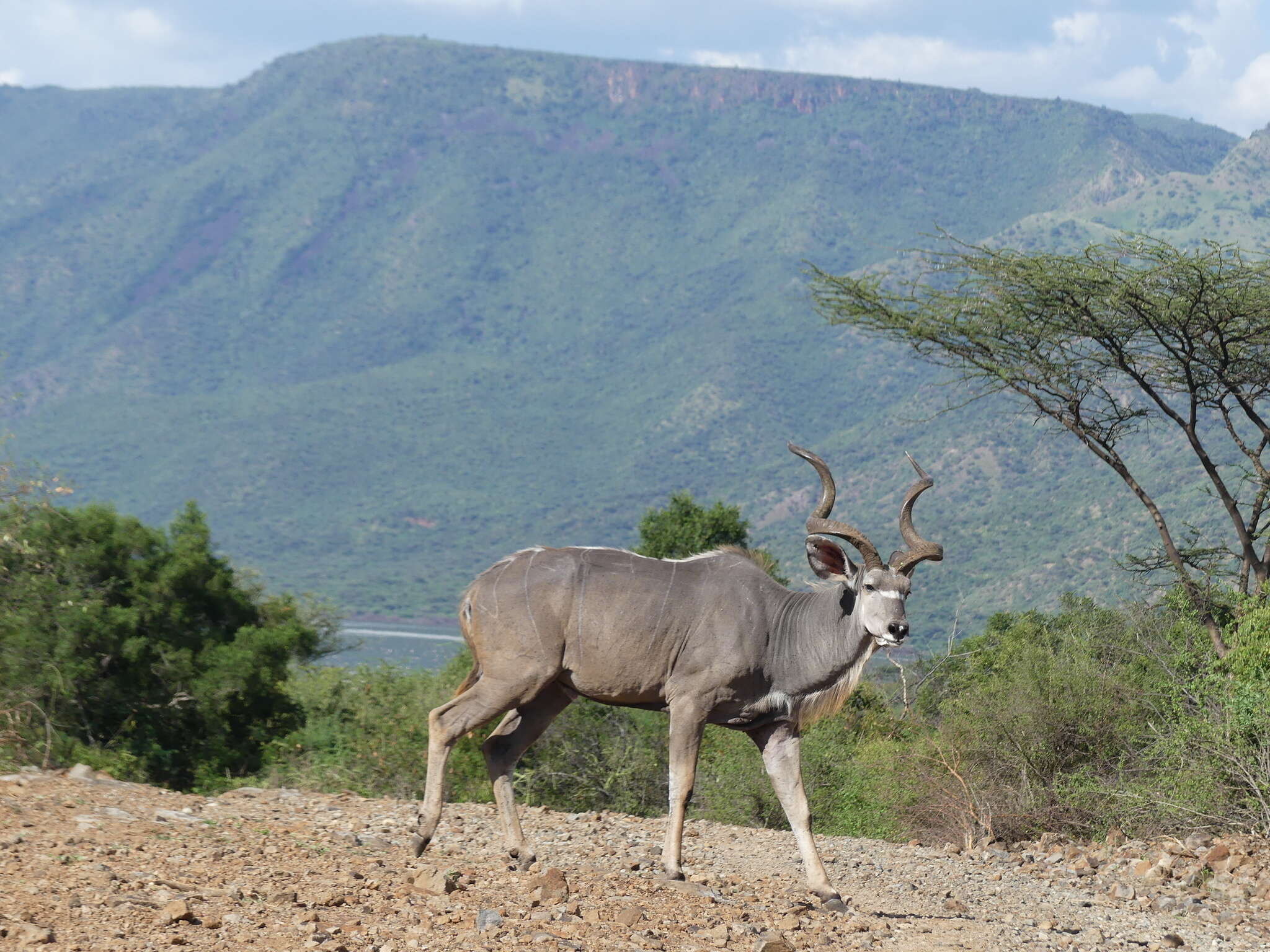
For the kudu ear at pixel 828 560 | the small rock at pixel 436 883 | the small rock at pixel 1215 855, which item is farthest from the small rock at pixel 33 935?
the small rock at pixel 1215 855

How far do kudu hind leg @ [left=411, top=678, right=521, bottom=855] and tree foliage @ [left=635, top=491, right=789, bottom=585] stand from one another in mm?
17481

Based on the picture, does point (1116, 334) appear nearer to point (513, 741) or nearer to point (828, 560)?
point (828, 560)

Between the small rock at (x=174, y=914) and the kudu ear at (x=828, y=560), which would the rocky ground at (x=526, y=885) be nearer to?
the small rock at (x=174, y=914)

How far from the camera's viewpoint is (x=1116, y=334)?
19219 millimetres

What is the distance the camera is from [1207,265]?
696 inches

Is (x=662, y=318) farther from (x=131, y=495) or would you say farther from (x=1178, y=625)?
(x=1178, y=625)

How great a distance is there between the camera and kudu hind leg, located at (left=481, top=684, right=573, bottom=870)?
394 inches

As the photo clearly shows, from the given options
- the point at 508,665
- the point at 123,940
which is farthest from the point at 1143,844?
the point at 123,940

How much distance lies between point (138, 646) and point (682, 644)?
31.2ft

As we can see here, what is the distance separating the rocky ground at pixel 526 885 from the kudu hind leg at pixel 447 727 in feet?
0.88

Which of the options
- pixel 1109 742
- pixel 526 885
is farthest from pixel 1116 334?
pixel 526 885

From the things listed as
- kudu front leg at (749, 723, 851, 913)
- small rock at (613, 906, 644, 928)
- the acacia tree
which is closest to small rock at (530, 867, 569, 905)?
small rock at (613, 906, 644, 928)

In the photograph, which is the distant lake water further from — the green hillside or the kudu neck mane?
the kudu neck mane

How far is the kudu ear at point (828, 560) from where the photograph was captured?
9914 millimetres
